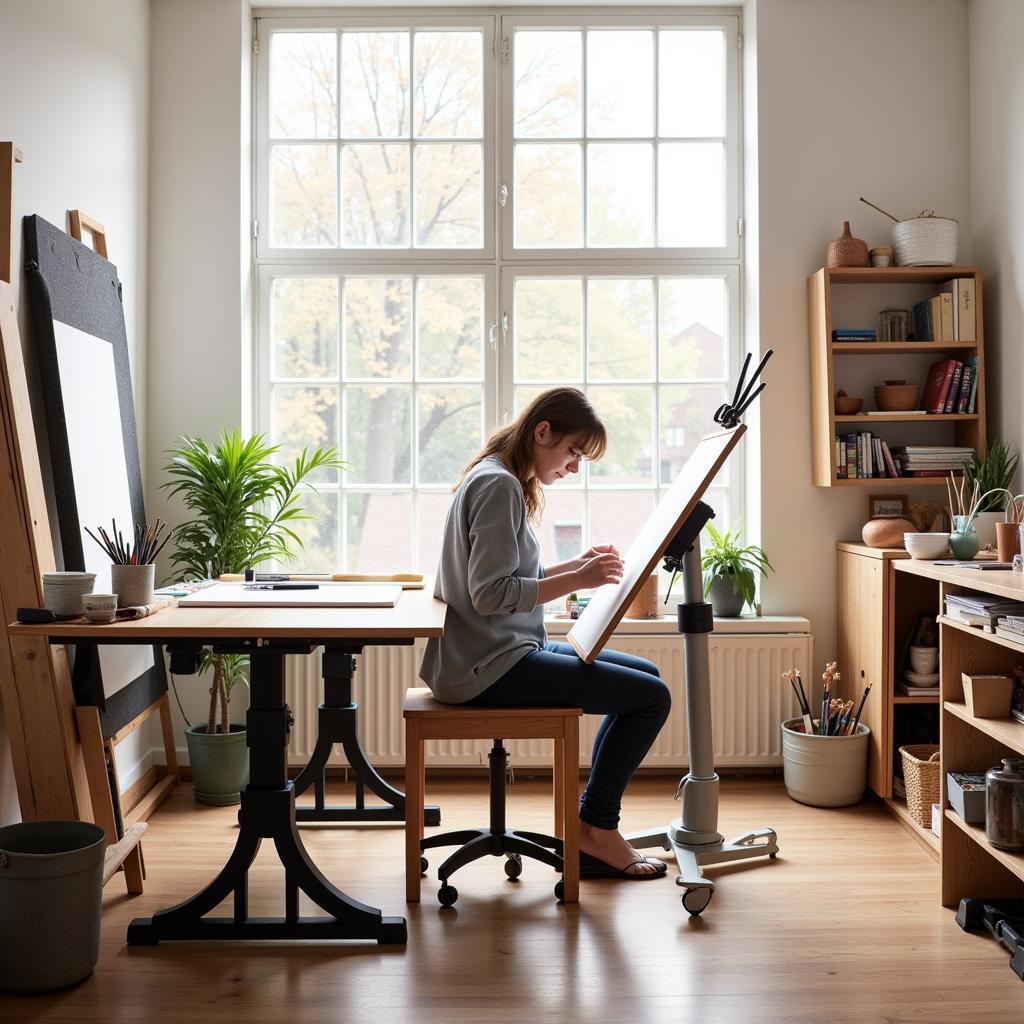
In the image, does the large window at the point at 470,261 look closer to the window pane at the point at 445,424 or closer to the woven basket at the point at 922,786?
the window pane at the point at 445,424

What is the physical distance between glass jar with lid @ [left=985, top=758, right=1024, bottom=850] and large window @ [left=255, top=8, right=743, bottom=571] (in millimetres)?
1796

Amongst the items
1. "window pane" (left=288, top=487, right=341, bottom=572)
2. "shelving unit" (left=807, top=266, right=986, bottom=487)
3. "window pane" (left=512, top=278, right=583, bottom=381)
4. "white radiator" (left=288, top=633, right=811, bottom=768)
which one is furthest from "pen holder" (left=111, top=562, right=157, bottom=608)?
"shelving unit" (left=807, top=266, right=986, bottom=487)

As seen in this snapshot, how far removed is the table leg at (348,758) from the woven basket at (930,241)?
8.13 feet

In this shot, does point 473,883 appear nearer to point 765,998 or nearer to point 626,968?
point 626,968

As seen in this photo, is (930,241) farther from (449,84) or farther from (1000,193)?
(449,84)

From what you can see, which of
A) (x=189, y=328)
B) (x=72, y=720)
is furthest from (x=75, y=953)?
(x=189, y=328)

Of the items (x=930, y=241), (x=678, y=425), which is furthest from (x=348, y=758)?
(x=930, y=241)

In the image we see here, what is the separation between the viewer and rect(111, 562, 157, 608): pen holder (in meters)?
2.55

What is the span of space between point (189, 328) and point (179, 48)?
3.53 feet

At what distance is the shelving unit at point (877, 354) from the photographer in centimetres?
372

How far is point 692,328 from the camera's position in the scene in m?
4.16

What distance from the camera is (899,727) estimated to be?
3.69m

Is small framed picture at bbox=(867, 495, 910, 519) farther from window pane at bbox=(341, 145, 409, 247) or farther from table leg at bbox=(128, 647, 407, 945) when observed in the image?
table leg at bbox=(128, 647, 407, 945)

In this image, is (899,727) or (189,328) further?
(189,328)
